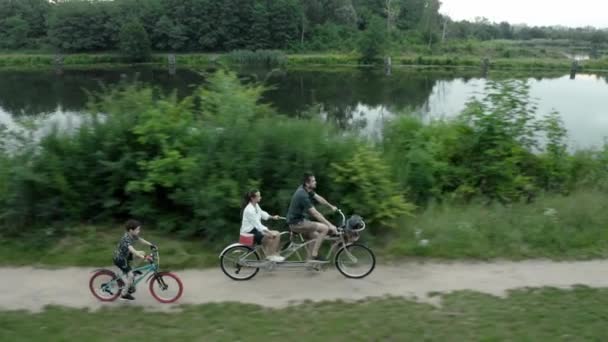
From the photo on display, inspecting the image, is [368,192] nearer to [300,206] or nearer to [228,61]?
[300,206]

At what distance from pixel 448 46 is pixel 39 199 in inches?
3032

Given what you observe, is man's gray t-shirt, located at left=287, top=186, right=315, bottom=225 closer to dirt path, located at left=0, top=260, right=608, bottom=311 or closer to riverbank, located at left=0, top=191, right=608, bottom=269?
dirt path, located at left=0, top=260, right=608, bottom=311

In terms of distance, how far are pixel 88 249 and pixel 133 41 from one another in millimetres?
51737

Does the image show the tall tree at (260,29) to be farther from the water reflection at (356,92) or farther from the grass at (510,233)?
the grass at (510,233)

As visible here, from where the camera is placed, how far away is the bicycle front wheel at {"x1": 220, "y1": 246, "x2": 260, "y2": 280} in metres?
8.70

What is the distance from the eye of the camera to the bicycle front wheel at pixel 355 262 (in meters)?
8.73

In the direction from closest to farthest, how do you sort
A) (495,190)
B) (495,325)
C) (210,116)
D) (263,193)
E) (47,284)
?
(495,325)
(47,284)
(263,193)
(210,116)
(495,190)

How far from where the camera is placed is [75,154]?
10578 mm

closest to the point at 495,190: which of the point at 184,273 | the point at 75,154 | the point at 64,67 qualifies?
the point at 184,273

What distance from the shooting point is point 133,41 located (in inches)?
2239

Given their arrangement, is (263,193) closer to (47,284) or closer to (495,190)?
(47,284)

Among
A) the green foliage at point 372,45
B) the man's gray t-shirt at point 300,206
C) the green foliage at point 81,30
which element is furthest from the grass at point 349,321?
the green foliage at point 372,45

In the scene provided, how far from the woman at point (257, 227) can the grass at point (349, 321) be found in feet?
4.80

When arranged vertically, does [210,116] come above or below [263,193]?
above
